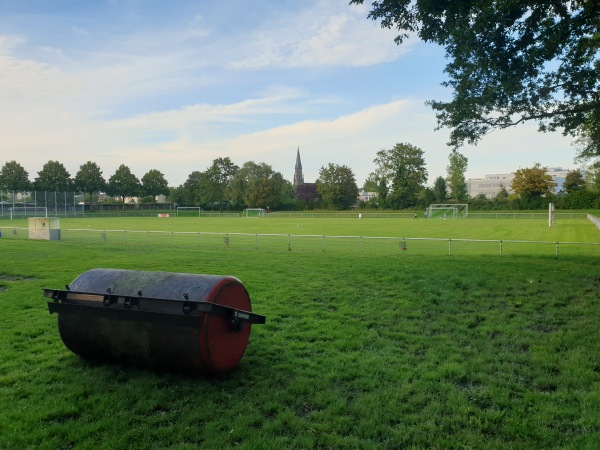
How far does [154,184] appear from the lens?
127m

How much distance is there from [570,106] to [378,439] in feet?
36.3

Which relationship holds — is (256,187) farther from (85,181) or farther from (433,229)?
(433,229)

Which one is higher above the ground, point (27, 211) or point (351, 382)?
point (27, 211)

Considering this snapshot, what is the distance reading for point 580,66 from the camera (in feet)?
37.3

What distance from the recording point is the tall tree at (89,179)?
113 m

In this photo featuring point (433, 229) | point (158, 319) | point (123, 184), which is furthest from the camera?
point (123, 184)

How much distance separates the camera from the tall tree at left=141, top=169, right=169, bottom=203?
416ft

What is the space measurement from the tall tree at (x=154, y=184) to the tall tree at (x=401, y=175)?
63.4 m

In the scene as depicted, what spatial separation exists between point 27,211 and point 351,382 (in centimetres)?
7657

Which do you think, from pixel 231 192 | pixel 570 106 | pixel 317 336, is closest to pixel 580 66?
pixel 570 106

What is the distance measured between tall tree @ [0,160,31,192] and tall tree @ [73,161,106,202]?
10970 millimetres

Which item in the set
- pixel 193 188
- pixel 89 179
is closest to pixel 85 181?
pixel 89 179

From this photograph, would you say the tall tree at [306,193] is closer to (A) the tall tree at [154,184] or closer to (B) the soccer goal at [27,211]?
(A) the tall tree at [154,184]

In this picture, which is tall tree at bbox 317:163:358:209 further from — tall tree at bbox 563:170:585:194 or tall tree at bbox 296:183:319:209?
tall tree at bbox 563:170:585:194
